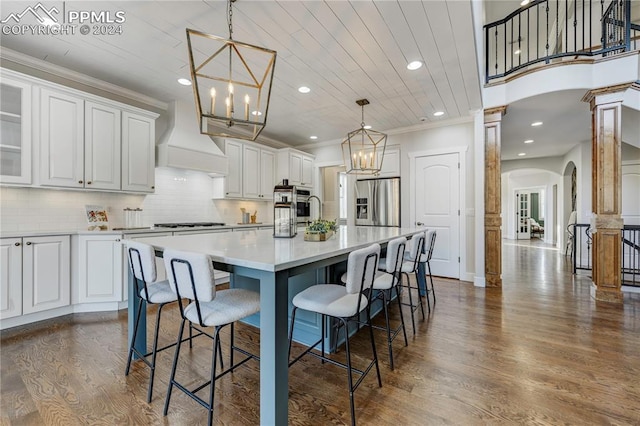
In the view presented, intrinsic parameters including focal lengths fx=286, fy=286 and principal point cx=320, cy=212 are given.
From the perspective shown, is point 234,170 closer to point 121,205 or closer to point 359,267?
point 121,205

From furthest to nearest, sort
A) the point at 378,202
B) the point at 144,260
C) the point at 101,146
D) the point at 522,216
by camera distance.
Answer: the point at 522,216 → the point at 378,202 → the point at 101,146 → the point at 144,260

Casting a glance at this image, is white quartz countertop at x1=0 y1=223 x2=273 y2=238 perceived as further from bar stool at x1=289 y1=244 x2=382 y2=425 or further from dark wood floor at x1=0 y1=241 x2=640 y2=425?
bar stool at x1=289 y1=244 x2=382 y2=425

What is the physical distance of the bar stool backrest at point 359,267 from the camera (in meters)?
1.54

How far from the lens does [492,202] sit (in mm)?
4238

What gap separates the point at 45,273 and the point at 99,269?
420 mm

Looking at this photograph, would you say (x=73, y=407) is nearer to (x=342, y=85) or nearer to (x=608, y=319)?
(x=342, y=85)

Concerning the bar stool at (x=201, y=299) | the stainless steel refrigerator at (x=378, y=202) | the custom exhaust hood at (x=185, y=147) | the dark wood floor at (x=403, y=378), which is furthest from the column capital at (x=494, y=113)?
the bar stool at (x=201, y=299)

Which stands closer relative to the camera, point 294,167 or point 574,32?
point 574,32

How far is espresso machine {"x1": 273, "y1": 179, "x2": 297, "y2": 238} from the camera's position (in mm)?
2367

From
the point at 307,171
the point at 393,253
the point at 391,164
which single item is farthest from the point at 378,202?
the point at 393,253

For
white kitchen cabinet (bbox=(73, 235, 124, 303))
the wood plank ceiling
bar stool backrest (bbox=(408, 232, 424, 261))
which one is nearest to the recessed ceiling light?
the wood plank ceiling

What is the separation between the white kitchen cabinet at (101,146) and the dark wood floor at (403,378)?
4.86ft

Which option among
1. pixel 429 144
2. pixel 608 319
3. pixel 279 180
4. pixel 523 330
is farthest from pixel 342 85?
pixel 608 319

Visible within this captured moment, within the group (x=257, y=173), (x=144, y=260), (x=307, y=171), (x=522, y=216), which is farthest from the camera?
(x=522, y=216)
